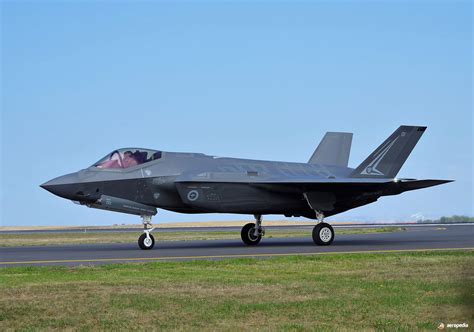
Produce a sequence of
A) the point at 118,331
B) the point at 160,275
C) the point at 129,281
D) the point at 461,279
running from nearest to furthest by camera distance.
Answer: the point at 461,279 → the point at 118,331 → the point at 129,281 → the point at 160,275

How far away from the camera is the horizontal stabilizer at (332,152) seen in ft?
100

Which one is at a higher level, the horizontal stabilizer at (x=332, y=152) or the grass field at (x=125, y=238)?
the horizontal stabilizer at (x=332, y=152)

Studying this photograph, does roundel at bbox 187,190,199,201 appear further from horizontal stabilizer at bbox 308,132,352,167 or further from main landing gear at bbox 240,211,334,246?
horizontal stabilizer at bbox 308,132,352,167

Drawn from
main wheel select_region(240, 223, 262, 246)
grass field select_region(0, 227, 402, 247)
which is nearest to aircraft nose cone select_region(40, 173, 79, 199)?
main wheel select_region(240, 223, 262, 246)

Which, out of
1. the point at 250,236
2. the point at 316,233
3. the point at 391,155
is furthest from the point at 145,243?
the point at 391,155

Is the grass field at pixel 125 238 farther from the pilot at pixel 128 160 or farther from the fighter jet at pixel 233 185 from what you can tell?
the pilot at pixel 128 160

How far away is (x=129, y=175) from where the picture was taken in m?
24.2

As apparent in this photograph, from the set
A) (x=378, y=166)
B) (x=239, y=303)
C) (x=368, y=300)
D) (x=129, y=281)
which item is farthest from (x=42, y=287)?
(x=378, y=166)

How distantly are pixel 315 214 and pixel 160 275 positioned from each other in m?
12.6

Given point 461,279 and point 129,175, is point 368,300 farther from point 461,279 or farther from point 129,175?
point 129,175

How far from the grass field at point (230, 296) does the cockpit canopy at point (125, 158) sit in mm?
7926

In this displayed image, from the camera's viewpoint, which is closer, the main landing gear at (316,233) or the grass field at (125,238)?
the main landing gear at (316,233)

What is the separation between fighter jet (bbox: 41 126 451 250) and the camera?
24016 millimetres

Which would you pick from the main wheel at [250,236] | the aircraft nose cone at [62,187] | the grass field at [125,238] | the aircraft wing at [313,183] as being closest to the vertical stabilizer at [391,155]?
the aircraft wing at [313,183]
